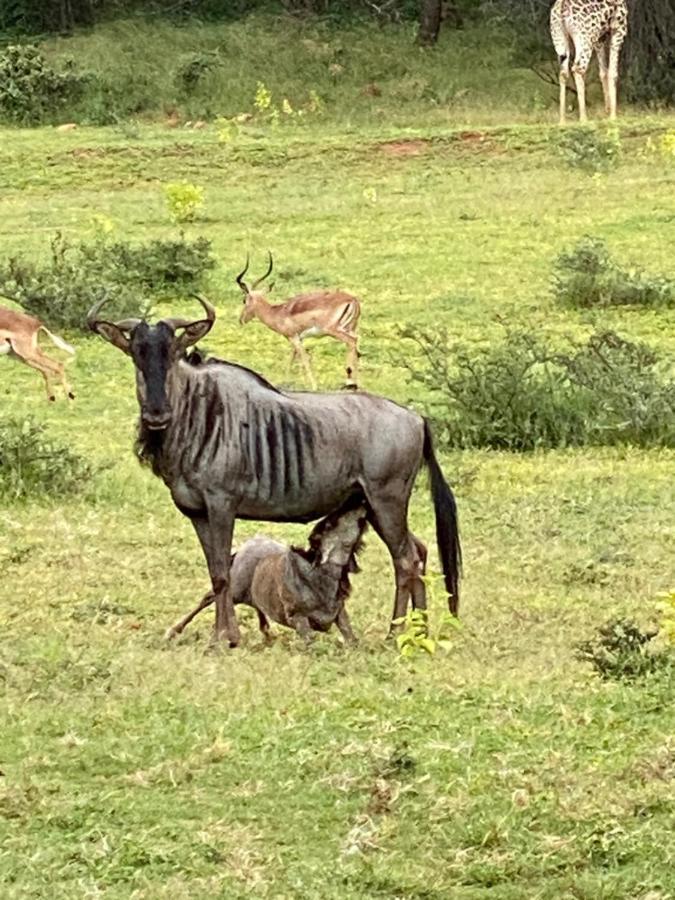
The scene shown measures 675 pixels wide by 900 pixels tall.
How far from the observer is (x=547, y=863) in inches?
207

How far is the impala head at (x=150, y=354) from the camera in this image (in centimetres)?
756

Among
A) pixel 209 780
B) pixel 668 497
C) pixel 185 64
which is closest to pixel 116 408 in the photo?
pixel 668 497

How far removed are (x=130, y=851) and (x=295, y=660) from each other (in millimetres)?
2006

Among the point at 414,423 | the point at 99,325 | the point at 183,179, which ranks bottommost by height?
the point at 183,179

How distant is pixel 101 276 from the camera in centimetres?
1614

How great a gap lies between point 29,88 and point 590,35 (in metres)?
7.01

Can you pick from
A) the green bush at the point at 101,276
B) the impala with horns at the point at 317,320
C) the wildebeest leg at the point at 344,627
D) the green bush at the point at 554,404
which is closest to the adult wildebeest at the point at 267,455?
the wildebeest leg at the point at 344,627

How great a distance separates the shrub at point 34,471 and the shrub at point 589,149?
10.9 metres

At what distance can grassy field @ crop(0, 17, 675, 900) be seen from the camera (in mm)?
5305

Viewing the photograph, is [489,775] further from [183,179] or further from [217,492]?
[183,179]

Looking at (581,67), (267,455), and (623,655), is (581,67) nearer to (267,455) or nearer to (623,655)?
(267,455)

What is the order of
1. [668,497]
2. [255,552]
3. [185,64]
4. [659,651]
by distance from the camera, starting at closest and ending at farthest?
[659,651], [255,552], [668,497], [185,64]

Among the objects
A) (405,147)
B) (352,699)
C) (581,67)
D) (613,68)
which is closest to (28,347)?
(352,699)

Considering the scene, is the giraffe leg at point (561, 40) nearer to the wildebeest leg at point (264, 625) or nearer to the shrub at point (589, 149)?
the shrub at point (589, 149)
